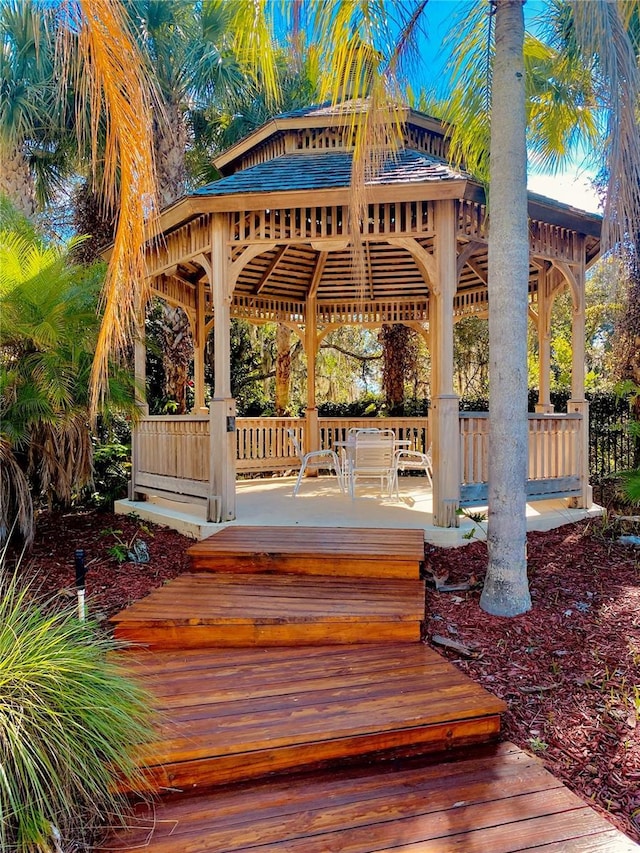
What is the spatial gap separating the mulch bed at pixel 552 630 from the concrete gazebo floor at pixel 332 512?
0.21 m

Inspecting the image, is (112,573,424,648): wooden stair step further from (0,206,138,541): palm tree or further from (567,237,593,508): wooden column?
(567,237,593,508): wooden column

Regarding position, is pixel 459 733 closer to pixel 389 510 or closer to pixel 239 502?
pixel 389 510

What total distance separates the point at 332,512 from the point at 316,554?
70.2 inches

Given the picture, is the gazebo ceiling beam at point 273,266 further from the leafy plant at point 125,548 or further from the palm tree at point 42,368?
the leafy plant at point 125,548

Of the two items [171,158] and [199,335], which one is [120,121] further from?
[171,158]

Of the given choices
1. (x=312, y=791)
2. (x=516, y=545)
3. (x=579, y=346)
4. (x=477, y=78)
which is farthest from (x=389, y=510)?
(x=477, y=78)

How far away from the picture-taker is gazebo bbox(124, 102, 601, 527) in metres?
5.19

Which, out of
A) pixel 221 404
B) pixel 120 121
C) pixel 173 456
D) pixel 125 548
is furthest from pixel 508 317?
pixel 173 456

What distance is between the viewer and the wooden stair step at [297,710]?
2244mm

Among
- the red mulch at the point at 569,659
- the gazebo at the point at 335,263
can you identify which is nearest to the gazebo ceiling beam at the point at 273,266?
the gazebo at the point at 335,263

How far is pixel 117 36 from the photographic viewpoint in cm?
261

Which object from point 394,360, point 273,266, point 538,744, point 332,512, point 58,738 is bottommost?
point 538,744

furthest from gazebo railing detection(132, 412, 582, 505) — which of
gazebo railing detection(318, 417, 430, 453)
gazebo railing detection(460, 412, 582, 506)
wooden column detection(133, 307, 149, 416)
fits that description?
gazebo railing detection(318, 417, 430, 453)

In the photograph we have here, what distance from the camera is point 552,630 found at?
3.48 meters
